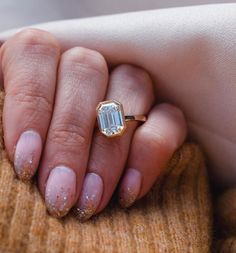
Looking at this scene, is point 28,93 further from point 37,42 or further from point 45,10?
point 45,10

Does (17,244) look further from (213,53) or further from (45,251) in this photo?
(213,53)

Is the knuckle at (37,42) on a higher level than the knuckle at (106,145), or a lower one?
higher

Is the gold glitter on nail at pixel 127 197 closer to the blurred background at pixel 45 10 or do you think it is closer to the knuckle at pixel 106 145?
the knuckle at pixel 106 145

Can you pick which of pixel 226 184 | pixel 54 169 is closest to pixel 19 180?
pixel 54 169

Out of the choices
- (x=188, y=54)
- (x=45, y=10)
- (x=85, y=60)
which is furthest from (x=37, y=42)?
(x=45, y=10)

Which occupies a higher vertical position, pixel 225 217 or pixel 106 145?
pixel 106 145

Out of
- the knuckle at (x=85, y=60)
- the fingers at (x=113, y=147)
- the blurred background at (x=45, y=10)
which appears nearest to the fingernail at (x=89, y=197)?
the fingers at (x=113, y=147)

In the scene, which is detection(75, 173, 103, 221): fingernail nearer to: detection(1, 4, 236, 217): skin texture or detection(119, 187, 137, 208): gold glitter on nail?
detection(119, 187, 137, 208): gold glitter on nail
